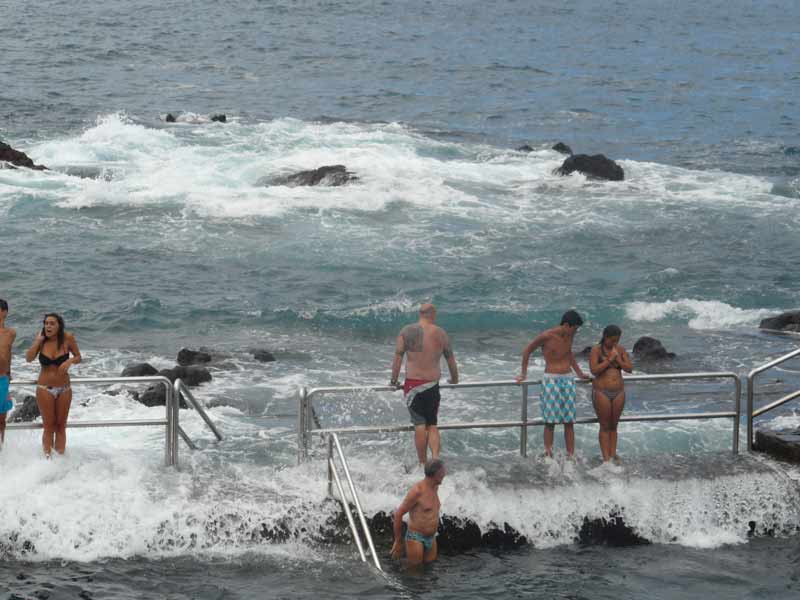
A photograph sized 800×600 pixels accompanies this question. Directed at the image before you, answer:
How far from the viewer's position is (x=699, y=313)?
25.9 meters

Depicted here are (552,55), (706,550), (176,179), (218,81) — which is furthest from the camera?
(552,55)

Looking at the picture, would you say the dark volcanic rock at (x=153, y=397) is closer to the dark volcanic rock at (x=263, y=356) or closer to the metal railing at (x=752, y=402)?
the dark volcanic rock at (x=263, y=356)

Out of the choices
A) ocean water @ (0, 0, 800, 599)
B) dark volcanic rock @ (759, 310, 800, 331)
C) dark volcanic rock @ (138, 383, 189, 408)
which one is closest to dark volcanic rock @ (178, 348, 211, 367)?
ocean water @ (0, 0, 800, 599)

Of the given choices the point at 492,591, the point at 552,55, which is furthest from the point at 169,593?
the point at 552,55

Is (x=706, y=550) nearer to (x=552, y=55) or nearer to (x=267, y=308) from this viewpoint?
(x=267, y=308)

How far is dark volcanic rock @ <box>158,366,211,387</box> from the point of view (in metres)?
19.6

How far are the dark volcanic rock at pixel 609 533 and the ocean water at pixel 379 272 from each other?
9cm

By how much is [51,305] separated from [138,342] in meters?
3.42

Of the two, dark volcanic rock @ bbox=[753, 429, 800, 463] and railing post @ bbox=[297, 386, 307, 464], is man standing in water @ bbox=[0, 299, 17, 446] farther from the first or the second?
dark volcanic rock @ bbox=[753, 429, 800, 463]

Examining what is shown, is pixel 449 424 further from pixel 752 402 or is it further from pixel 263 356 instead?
pixel 263 356

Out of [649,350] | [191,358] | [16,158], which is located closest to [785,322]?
[649,350]

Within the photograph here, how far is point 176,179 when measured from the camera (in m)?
37.1

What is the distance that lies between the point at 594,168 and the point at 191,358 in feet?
65.8

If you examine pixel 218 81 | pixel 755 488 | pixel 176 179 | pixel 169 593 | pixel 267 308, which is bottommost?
pixel 169 593
